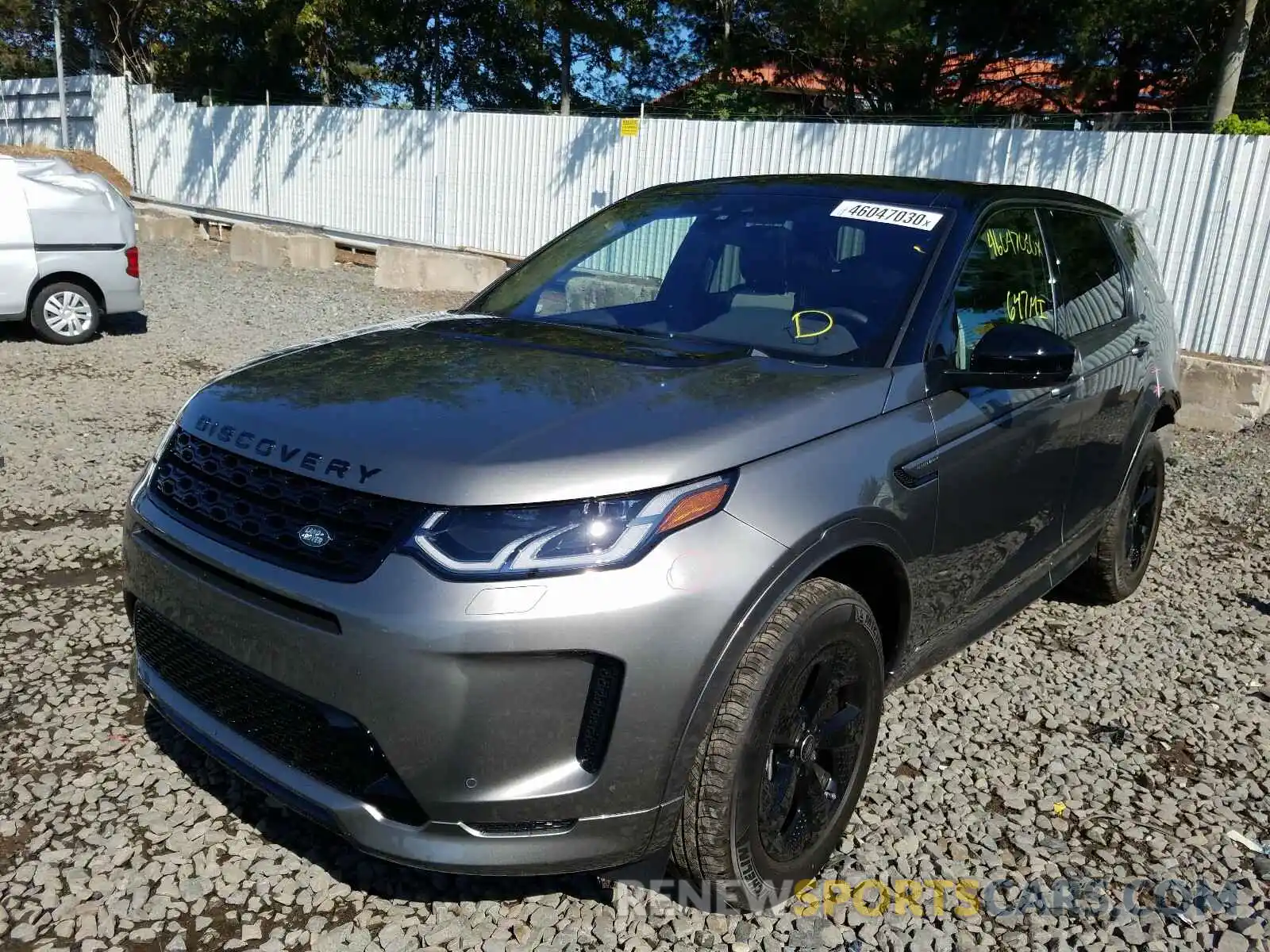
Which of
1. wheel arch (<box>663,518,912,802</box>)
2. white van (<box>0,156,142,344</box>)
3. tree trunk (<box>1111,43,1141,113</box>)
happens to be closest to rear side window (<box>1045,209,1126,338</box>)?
wheel arch (<box>663,518,912,802</box>)

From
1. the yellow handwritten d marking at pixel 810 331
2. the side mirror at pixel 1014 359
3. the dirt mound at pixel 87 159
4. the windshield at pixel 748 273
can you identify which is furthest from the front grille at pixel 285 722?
the dirt mound at pixel 87 159

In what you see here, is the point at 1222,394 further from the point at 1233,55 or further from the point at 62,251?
the point at 62,251

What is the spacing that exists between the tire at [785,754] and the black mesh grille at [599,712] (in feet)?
0.77

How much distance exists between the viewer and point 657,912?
8.48 ft

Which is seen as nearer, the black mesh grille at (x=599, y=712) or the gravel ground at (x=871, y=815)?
the black mesh grille at (x=599, y=712)

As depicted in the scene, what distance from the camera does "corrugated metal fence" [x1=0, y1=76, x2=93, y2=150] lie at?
25.5m

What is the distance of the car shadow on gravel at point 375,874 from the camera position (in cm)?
264

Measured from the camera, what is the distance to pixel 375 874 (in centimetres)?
270

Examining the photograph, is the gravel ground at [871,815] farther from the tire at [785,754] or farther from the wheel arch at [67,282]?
the wheel arch at [67,282]

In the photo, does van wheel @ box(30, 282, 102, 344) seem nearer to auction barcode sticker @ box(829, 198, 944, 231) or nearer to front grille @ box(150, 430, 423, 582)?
front grille @ box(150, 430, 423, 582)

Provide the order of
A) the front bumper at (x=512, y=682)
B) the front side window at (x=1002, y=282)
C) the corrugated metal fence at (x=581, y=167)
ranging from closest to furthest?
the front bumper at (x=512, y=682) < the front side window at (x=1002, y=282) < the corrugated metal fence at (x=581, y=167)

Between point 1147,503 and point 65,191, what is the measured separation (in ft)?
31.1

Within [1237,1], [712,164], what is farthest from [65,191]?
[1237,1]

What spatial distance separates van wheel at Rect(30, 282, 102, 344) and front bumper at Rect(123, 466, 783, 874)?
9.01 metres
